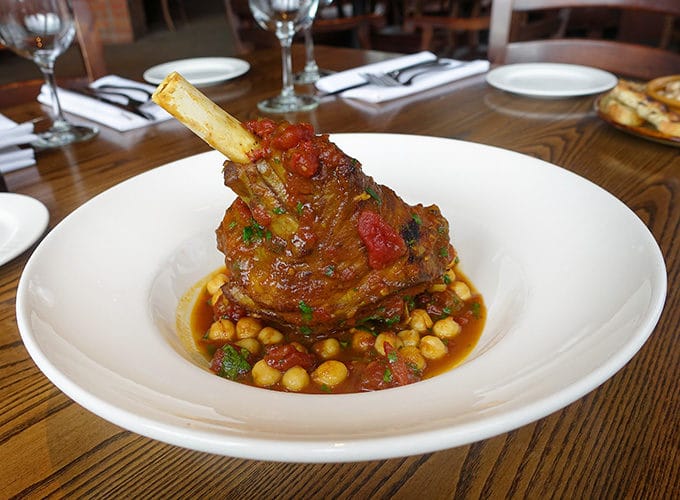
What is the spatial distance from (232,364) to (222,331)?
20cm

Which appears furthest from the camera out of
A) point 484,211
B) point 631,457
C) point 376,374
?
point 484,211

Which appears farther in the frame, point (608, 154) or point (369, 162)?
point (608, 154)

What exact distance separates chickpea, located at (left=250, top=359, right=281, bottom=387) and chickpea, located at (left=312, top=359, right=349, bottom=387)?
0.34ft

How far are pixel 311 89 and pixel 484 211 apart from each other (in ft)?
7.18

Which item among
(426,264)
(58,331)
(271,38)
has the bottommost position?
(271,38)

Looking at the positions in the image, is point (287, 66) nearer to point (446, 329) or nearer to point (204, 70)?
point (204, 70)

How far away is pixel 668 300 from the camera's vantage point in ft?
5.60

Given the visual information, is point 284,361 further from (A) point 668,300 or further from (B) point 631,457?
(A) point 668,300

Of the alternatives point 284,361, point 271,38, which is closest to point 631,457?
point 284,361

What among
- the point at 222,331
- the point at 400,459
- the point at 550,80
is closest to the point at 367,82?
the point at 550,80

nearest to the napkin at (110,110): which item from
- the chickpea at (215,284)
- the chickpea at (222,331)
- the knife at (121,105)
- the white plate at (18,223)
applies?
the knife at (121,105)

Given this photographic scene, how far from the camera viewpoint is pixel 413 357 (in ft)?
5.27

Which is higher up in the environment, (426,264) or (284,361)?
(426,264)

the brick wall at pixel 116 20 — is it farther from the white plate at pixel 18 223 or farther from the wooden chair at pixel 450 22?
the white plate at pixel 18 223
